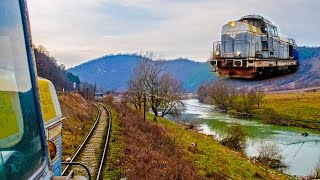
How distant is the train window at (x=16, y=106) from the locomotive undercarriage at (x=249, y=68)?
10.5 m

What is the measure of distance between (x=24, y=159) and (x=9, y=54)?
1.61ft

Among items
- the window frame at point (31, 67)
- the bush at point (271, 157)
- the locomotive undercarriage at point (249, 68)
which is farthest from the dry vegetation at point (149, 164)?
the window frame at point (31, 67)

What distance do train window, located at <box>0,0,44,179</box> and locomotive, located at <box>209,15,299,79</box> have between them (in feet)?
34.6

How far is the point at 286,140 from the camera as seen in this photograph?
Result: 35.1 metres

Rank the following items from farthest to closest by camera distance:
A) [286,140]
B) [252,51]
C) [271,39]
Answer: [286,140], [271,39], [252,51]

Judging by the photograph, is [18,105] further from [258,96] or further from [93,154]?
[258,96]

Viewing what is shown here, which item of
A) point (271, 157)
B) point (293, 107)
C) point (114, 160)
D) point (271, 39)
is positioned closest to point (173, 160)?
point (114, 160)

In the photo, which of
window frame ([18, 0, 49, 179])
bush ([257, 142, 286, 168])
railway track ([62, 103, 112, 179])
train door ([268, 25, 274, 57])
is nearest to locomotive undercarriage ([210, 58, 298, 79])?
train door ([268, 25, 274, 57])

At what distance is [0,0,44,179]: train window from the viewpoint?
5.45 feet

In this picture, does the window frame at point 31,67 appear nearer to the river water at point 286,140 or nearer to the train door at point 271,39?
the train door at point 271,39

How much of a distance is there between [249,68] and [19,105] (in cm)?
1177

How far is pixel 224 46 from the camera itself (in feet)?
59.3

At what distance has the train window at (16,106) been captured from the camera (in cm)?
166

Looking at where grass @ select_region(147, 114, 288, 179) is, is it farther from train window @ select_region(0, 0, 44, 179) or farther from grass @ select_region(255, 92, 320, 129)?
train window @ select_region(0, 0, 44, 179)
